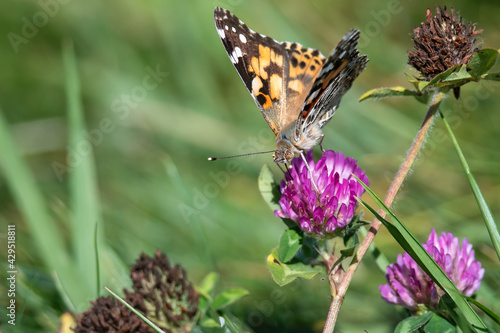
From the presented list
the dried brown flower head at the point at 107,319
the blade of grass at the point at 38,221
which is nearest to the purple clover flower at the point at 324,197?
the dried brown flower head at the point at 107,319

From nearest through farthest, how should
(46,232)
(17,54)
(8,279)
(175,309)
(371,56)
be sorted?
(175,309)
(8,279)
(46,232)
(371,56)
(17,54)

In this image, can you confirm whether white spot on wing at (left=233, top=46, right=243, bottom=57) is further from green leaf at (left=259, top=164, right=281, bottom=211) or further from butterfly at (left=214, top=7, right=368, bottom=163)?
green leaf at (left=259, top=164, right=281, bottom=211)

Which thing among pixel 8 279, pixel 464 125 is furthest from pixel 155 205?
pixel 464 125

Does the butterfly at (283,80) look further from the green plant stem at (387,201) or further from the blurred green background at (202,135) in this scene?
the blurred green background at (202,135)

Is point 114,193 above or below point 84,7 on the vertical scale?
below

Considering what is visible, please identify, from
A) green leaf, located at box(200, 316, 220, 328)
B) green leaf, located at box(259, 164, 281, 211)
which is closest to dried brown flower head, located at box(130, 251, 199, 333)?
green leaf, located at box(200, 316, 220, 328)

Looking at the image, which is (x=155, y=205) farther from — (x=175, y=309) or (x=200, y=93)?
(x=175, y=309)
